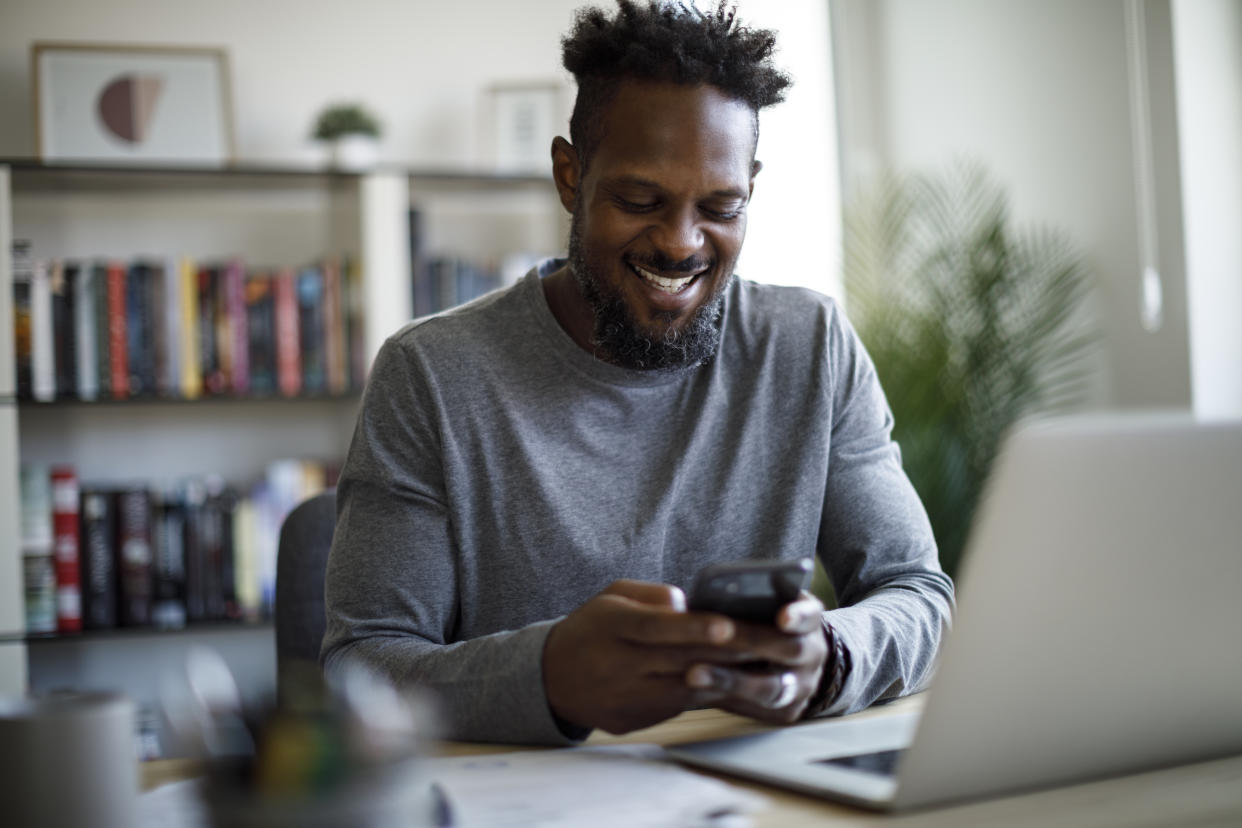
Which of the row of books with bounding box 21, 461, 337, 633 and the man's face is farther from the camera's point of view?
the row of books with bounding box 21, 461, 337, 633

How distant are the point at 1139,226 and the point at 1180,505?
6.73ft

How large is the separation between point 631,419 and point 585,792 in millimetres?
675

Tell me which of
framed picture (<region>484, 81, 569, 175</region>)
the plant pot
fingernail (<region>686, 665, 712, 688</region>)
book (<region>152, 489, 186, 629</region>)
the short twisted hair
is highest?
framed picture (<region>484, 81, 569, 175</region>)

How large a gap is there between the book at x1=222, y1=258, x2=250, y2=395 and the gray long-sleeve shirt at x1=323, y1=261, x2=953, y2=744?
163cm

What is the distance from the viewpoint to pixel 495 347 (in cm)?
141

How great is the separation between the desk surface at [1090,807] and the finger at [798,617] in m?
0.11

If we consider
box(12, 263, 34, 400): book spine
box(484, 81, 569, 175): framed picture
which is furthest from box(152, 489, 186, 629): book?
box(484, 81, 569, 175): framed picture

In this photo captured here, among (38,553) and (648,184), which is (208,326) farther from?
(648,184)

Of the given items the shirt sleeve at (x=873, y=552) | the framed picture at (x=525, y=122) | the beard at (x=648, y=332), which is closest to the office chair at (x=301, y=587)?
the beard at (x=648, y=332)

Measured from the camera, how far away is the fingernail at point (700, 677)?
865 millimetres

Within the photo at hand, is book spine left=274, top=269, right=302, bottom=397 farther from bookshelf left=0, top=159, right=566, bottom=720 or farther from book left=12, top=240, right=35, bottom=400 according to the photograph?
book left=12, top=240, right=35, bottom=400

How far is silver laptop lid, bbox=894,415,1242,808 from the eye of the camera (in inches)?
26.8

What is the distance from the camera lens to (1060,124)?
2811 millimetres

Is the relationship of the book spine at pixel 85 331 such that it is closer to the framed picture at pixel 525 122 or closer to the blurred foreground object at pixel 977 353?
the framed picture at pixel 525 122
